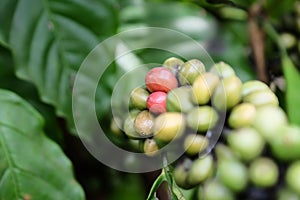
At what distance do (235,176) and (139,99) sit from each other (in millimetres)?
135

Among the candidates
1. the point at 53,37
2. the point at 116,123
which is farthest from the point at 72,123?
the point at 116,123

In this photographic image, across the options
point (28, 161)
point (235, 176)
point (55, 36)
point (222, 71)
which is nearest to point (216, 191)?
point (235, 176)

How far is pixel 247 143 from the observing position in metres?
0.59

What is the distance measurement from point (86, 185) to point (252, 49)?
17.1 inches

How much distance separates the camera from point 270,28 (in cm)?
121

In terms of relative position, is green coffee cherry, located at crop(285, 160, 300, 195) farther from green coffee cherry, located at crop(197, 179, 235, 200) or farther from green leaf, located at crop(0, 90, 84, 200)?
green leaf, located at crop(0, 90, 84, 200)

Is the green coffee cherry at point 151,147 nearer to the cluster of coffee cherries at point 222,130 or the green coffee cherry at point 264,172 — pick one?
the cluster of coffee cherries at point 222,130

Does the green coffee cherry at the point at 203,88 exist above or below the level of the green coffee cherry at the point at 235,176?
above

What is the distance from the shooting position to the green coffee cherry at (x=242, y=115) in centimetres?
60

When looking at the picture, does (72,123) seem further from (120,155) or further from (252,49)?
(252,49)

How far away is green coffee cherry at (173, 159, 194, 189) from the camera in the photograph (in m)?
0.65

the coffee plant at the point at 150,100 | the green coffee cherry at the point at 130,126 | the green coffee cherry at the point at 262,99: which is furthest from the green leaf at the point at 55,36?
the green coffee cherry at the point at 262,99

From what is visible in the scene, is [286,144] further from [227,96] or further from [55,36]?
[55,36]

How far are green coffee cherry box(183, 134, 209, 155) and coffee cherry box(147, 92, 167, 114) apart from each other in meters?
0.04
